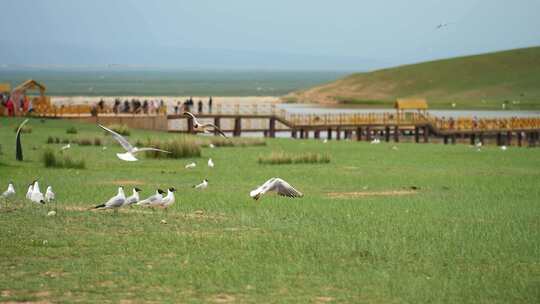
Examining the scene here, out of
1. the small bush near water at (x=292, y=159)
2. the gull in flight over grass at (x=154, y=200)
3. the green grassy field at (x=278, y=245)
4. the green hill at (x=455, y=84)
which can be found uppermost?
the green hill at (x=455, y=84)

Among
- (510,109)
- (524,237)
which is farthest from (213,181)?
(510,109)

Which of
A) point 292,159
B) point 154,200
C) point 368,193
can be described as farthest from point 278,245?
point 292,159

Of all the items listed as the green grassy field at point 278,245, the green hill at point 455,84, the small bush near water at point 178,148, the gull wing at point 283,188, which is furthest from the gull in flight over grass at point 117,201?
the green hill at point 455,84

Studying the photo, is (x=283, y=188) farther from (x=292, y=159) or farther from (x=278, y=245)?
(x=292, y=159)

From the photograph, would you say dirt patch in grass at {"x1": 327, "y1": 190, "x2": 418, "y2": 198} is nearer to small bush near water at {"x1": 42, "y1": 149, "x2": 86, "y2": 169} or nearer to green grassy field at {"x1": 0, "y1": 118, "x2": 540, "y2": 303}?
green grassy field at {"x1": 0, "y1": 118, "x2": 540, "y2": 303}

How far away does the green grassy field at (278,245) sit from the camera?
467 inches

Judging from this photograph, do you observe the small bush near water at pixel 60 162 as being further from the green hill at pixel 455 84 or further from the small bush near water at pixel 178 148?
the green hill at pixel 455 84

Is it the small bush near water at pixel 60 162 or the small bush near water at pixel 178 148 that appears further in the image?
the small bush near water at pixel 178 148

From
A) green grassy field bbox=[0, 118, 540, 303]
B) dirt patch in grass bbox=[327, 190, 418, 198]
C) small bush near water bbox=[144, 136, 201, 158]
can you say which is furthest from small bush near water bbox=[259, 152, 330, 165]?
dirt patch in grass bbox=[327, 190, 418, 198]

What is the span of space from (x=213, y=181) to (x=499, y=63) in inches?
4934

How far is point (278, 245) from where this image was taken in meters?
14.6

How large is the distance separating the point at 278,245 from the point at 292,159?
18611 mm

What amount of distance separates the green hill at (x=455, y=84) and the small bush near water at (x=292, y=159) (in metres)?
88.7

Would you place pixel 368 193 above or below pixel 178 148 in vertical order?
below
